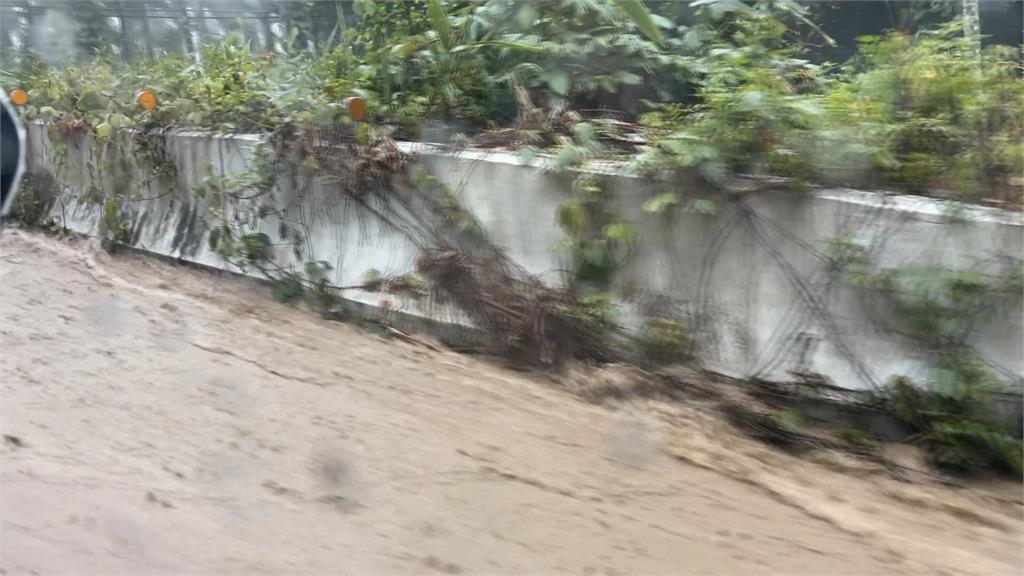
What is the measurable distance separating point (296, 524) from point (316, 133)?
4.00m

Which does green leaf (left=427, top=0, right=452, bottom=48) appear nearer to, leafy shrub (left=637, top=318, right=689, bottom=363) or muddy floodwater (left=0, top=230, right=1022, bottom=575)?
muddy floodwater (left=0, top=230, right=1022, bottom=575)

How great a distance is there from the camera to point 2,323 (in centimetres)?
716

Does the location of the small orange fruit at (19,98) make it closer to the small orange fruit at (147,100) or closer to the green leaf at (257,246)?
the small orange fruit at (147,100)

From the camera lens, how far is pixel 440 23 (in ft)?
24.3

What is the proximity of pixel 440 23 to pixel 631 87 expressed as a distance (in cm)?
157

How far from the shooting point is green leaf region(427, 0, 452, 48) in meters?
7.36

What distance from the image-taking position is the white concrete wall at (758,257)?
4742 millimetres

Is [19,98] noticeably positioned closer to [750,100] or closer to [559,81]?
[559,81]

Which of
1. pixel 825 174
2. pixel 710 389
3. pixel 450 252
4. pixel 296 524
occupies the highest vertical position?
pixel 825 174

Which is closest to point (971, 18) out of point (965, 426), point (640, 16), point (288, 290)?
point (640, 16)

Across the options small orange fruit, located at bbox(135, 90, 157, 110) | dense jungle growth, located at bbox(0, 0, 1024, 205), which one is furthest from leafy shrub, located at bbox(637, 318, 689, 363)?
small orange fruit, located at bbox(135, 90, 157, 110)

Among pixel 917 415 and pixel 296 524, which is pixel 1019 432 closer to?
pixel 917 415

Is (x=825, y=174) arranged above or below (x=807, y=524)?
above

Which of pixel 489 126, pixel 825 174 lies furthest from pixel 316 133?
pixel 825 174
